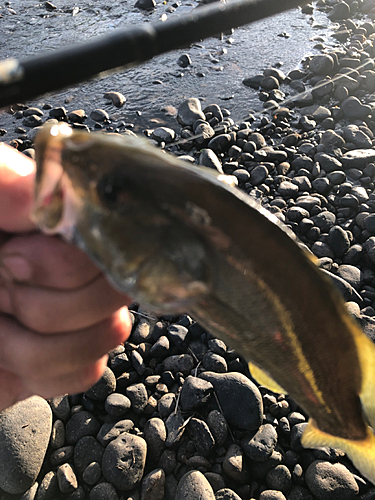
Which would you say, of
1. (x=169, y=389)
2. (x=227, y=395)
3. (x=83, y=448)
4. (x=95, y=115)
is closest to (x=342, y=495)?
(x=227, y=395)

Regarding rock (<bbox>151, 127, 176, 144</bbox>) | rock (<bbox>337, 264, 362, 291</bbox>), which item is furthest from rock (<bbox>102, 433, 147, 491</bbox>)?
rock (<bbox>151, 127, 176, 144</bbox>)

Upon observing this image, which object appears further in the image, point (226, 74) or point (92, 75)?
point (226, 74)

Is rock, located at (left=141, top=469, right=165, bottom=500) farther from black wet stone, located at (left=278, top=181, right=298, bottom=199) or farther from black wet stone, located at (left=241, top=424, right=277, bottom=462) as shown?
black wet stone, located at (left=278, top=181, right=298, bottom=199)

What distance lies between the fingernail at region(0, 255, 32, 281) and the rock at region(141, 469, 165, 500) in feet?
7.27

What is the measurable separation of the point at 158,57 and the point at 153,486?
32.6 ft

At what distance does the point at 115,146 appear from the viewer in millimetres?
1189

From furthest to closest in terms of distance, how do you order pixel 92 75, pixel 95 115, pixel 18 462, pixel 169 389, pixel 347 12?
pixel 347 12
pixel 95 115
pixel 169 389
pixel 18 462
pixel 92 75

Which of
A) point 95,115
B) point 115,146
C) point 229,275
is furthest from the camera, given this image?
point 95,115

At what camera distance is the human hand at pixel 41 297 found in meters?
1.52

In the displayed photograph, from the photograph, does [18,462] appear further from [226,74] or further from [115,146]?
[226,74]

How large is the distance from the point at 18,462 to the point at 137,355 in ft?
4.26

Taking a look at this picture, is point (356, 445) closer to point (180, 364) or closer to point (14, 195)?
point (14, 195)

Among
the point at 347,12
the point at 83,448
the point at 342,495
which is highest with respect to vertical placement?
the point at 347,12

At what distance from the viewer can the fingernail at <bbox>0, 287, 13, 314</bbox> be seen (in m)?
1.59
